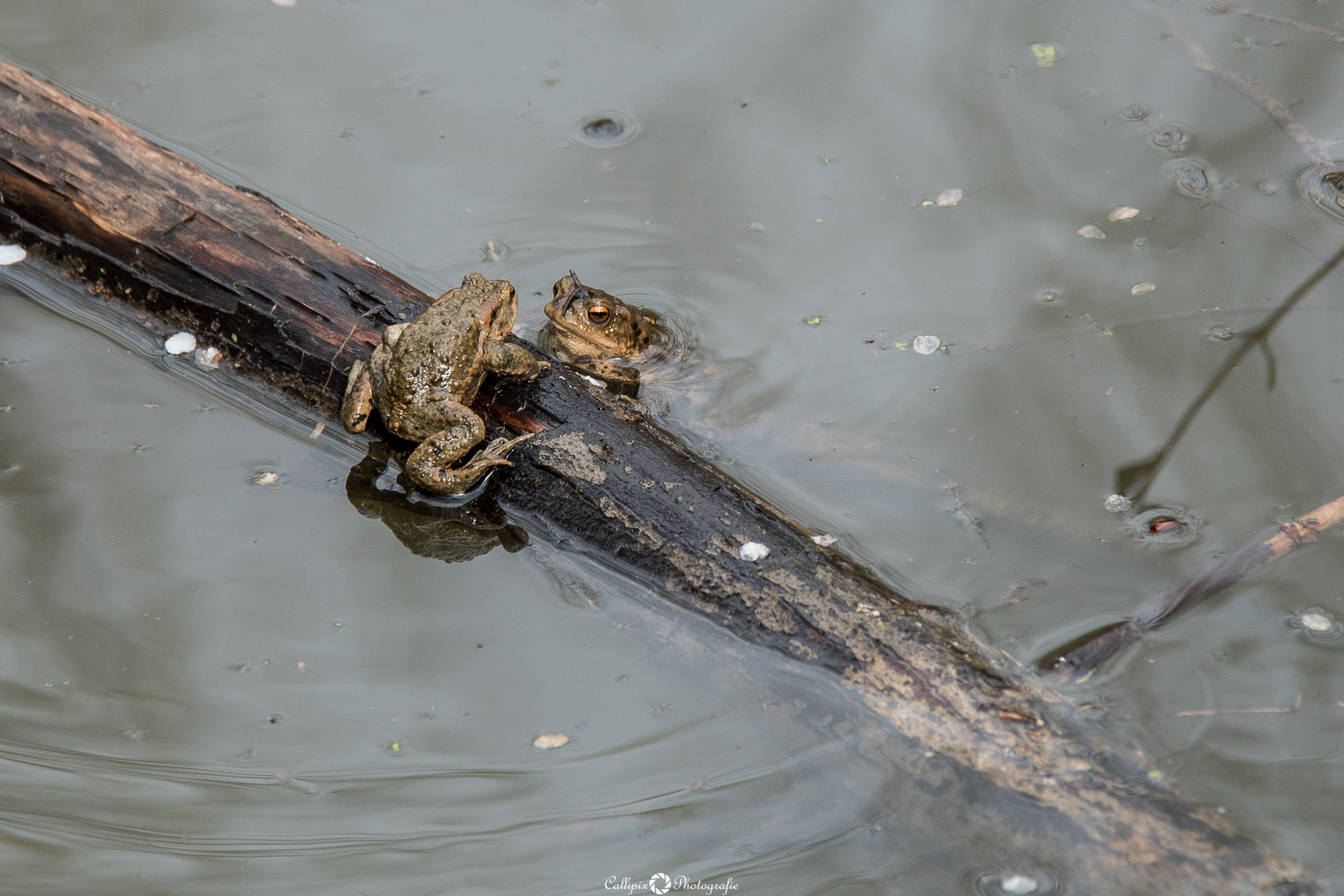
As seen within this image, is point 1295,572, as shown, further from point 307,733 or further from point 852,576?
point 307,733

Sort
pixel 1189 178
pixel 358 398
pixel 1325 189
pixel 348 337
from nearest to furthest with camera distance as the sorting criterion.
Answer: pixel 358 398 → pixel 348 337 → pixel 1325 189 → pixel 1189 178

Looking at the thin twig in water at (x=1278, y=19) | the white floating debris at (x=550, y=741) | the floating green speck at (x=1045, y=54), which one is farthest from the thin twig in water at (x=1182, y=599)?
the thin twig in water at (x=1278, y=19)

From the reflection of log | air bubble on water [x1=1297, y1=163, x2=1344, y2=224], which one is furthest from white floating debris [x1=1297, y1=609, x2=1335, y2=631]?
air bubble on water [x1=1297, y1=163, x2=1344, y2=224]

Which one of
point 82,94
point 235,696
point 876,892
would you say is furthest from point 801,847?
point 82,94

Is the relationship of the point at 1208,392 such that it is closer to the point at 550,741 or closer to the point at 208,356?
the point at 550,741

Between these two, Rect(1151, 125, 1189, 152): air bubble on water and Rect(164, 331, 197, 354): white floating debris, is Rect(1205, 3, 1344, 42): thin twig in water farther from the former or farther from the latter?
Rect(164, 331, 197, 354): white floating debris

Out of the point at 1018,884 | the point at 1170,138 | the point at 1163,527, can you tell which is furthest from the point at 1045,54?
the point at 1018,884
